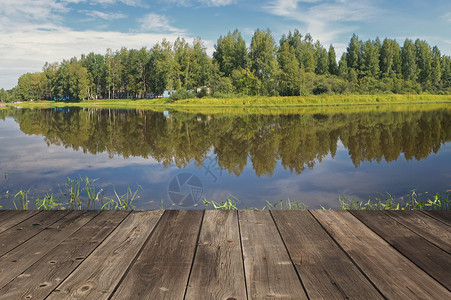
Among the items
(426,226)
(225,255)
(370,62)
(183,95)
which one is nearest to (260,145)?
(426,226)

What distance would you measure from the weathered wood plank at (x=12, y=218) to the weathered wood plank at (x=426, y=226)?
10.4ft

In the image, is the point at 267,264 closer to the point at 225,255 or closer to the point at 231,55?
the point at 225,255

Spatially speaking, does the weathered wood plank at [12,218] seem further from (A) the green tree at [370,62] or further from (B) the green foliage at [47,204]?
(A) the green tree at [370,62]

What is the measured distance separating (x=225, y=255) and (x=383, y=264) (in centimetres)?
93

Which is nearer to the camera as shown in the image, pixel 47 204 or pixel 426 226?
pixel 426 226

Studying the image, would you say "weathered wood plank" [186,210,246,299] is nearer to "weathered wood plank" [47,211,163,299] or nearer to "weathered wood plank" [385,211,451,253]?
"weathered wood plank" [47,211,163,299]

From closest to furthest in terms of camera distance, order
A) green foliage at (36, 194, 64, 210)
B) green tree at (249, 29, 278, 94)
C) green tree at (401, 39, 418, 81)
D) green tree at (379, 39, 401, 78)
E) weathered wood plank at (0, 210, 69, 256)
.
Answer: weathered wood plank at (0, 210, 69, 256) → green foliage at (36, 194, 64, 210) → green tree at (249, 29, 278, 94) → green tree at (379, 39, 401, 78) → green tree at (401, 39, 418, 81)

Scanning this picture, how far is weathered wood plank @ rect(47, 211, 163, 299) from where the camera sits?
5.37 feet

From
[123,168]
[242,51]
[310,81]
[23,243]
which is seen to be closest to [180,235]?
[23,243]


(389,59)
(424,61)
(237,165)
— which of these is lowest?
(237,165)

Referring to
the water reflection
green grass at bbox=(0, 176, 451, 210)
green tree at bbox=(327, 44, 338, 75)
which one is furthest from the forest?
green grass at bbox=(0, 176, 451, 210)

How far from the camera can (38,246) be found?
7.23ft

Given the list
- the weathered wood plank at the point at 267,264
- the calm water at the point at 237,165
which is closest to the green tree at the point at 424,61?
the calm water at the point at 237,165

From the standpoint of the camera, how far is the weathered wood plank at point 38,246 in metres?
1.87
